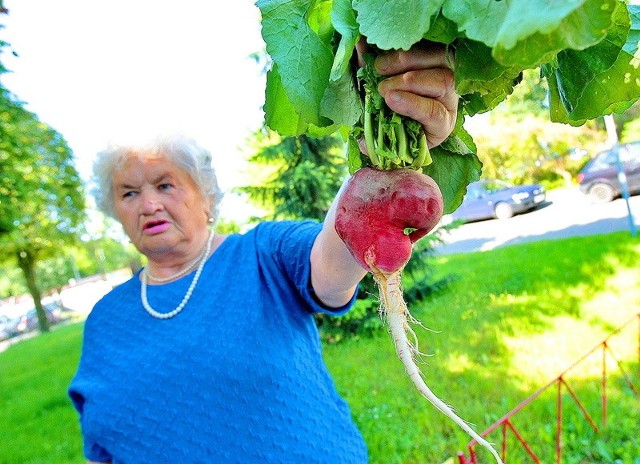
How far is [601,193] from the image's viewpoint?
11156mm

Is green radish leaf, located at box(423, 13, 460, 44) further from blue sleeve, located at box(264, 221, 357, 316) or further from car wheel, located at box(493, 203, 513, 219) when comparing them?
car wheel, located at box(493, 203, 513, 219)

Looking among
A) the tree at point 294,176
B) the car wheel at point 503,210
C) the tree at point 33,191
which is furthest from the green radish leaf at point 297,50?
the car wheel at point 503,210

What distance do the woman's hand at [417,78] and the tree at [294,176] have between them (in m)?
4.59

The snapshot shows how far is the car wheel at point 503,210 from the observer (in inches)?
542

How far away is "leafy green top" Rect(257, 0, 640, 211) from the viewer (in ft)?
1.75

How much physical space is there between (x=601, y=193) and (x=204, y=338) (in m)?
12.1

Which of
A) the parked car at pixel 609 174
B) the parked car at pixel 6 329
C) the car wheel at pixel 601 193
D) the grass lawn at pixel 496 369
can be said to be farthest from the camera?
the parked car at pixel 6 329

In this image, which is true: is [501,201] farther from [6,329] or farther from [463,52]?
[6,329]

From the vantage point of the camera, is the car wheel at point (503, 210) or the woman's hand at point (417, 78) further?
the car wheel at point (503, 210)

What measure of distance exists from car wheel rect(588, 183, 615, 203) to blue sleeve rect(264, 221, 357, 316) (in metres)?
11.7

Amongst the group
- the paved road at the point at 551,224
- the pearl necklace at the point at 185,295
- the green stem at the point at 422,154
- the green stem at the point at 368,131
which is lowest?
the paved road at the point at 551,224

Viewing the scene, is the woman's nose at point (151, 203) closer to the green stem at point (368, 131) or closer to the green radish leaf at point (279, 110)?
the green radish leaf at point (279, 110)

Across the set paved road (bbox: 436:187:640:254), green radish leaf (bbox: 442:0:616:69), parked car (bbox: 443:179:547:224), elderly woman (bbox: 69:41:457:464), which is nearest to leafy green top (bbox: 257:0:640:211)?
green radish leaf (bbox: 442:0:616:69)

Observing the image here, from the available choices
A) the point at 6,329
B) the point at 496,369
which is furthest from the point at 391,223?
the point at 6,329
